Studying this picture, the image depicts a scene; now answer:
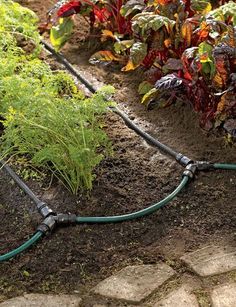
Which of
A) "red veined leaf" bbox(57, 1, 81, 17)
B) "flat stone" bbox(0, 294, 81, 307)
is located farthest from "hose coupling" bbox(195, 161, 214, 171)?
"red veined leaf" bbox(57, 1, 81, 17)

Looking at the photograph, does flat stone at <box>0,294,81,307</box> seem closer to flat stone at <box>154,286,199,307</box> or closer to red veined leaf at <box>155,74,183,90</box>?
flat stone at <box>154,286,199,307</box>

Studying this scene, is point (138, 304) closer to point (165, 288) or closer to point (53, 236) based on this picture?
point (165, 288)

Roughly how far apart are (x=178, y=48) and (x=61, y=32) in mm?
1081

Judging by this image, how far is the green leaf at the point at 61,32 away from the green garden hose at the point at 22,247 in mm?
2058

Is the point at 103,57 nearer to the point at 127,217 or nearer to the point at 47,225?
the point at 127,217

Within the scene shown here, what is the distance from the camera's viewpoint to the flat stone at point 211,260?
9.86 feet

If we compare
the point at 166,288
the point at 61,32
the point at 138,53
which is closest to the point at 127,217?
the point at 166,288

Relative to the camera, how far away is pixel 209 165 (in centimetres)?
367

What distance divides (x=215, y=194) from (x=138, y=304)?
0.91m

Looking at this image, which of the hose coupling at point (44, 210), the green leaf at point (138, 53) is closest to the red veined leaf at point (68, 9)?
the green leaf at point (138, 53)

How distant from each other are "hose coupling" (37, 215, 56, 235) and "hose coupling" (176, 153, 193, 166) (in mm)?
850

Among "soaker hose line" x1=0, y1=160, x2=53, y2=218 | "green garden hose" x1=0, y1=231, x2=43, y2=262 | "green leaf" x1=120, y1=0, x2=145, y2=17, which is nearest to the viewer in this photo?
"green garden hose" x1=0, y1=231, x2=43, y2=262

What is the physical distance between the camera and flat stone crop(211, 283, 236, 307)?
110 inches

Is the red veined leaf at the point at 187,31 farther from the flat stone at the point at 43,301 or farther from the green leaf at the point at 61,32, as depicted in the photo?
the flat stone at the point at 43,301
